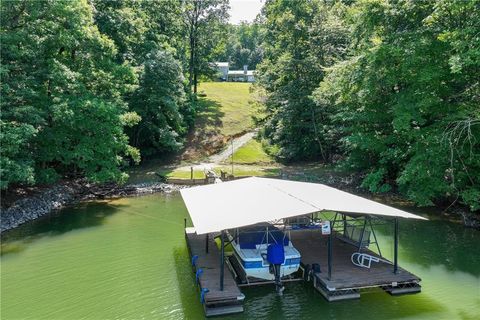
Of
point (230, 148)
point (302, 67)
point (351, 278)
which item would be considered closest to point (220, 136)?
point (230, 148)

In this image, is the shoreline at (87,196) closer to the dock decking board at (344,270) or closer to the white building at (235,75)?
the dock decking board at (344,270)

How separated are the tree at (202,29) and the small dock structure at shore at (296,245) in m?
40.0

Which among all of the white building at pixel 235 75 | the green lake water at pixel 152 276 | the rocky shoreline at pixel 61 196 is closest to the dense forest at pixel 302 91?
the rocky shoreline at pixel 61 196

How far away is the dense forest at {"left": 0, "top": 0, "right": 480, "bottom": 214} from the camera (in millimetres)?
19828

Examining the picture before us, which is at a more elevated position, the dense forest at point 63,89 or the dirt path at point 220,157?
the dense forest at point 63,89

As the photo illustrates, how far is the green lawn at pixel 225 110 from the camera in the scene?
161ft

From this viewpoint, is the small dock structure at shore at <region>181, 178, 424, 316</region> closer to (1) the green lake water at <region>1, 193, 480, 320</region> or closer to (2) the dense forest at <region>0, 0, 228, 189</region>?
(1) the green lake water at <region>1, 193, 480, 320</region>

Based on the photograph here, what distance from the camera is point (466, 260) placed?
53.4 ft

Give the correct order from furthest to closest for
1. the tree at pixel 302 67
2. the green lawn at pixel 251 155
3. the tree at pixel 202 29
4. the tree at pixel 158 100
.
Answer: the tree at pixel 202 29, the green lawn at pixel 251 155, the tree at pixel 158 100, the tree at pixel 302 67

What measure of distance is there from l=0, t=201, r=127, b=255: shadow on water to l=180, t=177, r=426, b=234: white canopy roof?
7481mm

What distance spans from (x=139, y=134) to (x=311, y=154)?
17128mm

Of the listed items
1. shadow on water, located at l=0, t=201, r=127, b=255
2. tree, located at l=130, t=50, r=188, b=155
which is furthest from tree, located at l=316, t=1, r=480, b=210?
tree, located at l=130, t=50, r=188, b=155

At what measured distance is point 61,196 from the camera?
85.4 ft

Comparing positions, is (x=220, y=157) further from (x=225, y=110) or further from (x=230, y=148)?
(x=225, y=110)
